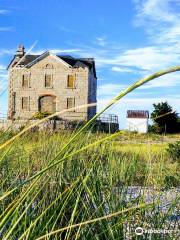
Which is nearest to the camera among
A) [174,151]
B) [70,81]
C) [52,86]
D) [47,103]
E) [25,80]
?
[174,151]

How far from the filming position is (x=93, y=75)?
50.7 metres

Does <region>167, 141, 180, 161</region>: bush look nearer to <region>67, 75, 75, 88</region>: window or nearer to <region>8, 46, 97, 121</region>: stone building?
<region>8, 46, 97, 121</region>: stone building

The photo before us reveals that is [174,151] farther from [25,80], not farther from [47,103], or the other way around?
[25,80]

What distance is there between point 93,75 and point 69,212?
158 feet

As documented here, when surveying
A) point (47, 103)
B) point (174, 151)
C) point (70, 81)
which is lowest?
point (174, 151)

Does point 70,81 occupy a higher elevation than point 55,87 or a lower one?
higher

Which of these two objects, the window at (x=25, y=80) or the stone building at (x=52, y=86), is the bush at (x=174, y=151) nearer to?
the stone building at (x=52, y=86)

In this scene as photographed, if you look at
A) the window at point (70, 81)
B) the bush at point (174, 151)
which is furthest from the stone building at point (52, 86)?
the bush at point (174, 151)


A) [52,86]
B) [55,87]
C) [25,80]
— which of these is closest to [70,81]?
[55,87]

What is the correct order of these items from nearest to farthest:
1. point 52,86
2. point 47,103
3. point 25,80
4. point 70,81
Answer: point 47,103, point 52,86, point 70,81, point 25,80

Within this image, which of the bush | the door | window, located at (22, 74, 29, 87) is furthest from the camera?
window, located at (22, 74, 29, 87)

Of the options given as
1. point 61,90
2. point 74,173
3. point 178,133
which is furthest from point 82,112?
point 74,173

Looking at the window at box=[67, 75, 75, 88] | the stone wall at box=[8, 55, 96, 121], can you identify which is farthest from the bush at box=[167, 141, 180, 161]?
the window at box=[67, 75, 75, 88]

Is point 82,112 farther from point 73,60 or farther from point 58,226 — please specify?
point 58,226
